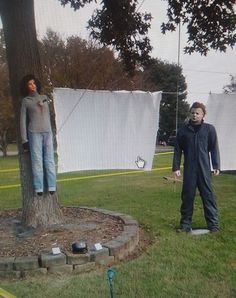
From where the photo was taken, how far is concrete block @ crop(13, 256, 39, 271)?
440cm

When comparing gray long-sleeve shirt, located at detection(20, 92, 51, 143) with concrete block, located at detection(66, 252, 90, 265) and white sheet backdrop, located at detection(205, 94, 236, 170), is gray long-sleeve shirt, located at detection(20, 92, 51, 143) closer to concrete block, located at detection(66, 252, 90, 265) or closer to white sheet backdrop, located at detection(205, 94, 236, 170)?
concrete block, located at detection(66, 252, 90, 265)

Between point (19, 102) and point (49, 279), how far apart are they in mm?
2467

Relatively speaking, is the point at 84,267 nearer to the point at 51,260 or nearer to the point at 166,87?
the point at 51,260

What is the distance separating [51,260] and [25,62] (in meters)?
2.66

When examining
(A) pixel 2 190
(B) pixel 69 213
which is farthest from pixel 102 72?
(B) pixel 69 213

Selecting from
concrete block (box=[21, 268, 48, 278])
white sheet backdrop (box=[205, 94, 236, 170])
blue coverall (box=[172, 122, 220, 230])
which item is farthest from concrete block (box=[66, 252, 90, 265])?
white sheet backdrop (box=[205, 94, 236, 170])

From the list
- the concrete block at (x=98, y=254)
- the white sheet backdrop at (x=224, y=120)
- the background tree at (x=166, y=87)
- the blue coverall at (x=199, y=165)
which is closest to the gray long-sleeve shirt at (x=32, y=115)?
the concrete block at (x=98, y=254)

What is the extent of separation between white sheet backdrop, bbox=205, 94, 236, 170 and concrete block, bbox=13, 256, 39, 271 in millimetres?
5440

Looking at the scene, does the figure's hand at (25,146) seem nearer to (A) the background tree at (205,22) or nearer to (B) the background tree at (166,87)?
(A) the background tree at (205,22)

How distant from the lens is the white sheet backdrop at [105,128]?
26.1ft

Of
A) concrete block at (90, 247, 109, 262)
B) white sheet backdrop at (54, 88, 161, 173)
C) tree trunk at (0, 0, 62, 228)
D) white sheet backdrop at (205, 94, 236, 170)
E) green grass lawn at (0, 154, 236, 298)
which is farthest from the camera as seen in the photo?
white sheet backdrop at (205, 94, 236, 170)

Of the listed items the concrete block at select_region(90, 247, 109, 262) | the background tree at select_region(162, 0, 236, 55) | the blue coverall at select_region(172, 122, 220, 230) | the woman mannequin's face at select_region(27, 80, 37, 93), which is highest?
the background tree at select_region(162, 0, 236, 55)

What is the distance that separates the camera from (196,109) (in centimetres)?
567

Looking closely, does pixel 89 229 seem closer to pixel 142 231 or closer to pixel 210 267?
pixel 142 231
